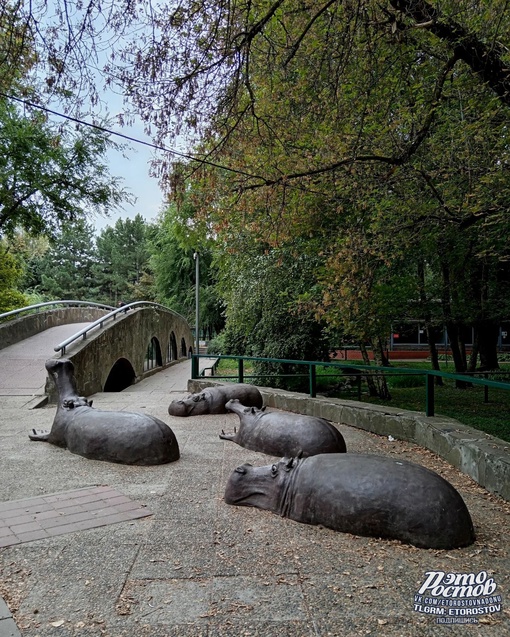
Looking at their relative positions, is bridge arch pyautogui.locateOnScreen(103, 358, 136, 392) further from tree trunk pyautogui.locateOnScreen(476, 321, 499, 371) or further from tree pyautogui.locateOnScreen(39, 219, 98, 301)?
tree pyautogui.locateOnScreen(39, 219, 98, 301)

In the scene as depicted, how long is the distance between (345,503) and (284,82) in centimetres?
643

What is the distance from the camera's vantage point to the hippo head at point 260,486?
423cm

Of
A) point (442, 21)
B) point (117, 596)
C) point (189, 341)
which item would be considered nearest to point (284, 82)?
point (442, 21)

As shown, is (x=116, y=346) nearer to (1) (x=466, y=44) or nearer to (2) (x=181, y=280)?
(1) (x=466, y=44)

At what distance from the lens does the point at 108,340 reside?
15.6 metres

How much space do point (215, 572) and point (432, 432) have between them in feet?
12.9

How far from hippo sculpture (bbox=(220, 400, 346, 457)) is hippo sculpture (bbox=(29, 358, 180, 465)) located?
1002mm

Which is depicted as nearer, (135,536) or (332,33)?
(135,536)

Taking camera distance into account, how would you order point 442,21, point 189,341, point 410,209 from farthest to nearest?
point 189,341
point 410,209
point 442,21

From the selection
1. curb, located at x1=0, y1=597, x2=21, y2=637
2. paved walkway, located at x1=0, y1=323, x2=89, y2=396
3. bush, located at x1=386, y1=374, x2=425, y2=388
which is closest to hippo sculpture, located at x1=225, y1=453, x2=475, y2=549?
curb, located at x1=0, y1=597, x2=21, y2=637

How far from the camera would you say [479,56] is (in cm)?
605

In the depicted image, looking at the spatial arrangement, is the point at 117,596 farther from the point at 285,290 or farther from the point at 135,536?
the point at 285,290

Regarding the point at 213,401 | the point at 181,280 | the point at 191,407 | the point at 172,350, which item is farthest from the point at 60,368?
the point at 181,280

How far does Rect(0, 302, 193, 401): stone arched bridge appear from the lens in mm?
13344
